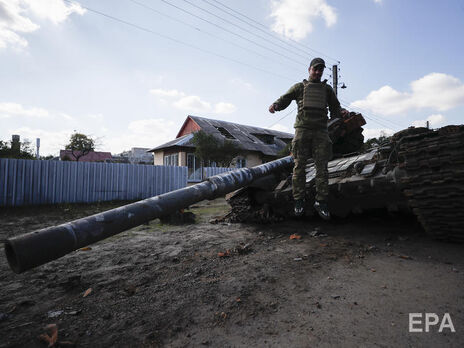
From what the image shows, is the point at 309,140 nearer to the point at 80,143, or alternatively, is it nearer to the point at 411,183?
the point at 411,183

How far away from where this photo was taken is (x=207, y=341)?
1612mm

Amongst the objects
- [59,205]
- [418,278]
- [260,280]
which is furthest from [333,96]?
[59,205]

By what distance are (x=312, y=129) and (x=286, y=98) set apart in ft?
1.94

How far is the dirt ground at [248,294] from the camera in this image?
1652mm

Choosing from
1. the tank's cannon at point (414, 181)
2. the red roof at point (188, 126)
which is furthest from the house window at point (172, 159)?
the tank's cannon at point (414, 181)

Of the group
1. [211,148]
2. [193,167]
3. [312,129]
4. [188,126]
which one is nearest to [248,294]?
[312,129]

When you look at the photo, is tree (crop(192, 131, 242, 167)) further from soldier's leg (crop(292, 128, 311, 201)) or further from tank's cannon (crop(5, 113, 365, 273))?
soldier's leg (crop(292, 128, 311, 201))

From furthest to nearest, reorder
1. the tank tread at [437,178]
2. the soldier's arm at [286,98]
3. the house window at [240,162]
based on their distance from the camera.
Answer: the house window at [240,162] < the soldier's arm at [286,98] < the tank tread at [437,178]

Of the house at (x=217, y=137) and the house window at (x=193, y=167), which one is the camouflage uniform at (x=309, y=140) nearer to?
the house at (x=217, y=137)

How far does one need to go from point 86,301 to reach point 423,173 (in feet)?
11.1

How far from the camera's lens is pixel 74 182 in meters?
10.4

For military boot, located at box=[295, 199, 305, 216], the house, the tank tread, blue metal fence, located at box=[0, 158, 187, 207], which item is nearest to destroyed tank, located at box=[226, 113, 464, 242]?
the tank tread

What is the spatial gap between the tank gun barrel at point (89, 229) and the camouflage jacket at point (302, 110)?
4.65ft

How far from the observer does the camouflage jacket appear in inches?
142
